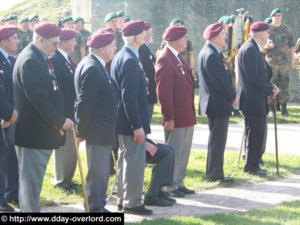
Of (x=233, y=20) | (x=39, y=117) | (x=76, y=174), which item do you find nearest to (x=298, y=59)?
(x=233, y=20)

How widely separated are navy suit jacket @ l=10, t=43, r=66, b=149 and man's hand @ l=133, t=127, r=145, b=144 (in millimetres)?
946

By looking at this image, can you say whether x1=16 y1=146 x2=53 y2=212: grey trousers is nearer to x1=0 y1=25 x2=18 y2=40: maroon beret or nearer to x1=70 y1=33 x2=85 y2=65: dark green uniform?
x1=0 y1=25 x2=18 y2=40: maroon beret

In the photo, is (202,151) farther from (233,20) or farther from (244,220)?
(233,20)

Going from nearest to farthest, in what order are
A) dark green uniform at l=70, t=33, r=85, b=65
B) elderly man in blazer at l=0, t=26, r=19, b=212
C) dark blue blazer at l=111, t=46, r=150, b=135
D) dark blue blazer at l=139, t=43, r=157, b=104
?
dark blue blazer at l=111, t=46, r=150, b=135
elderly man in blazer at l=0, t=26, r=19, b=212
dark blue blazer at l=139, t=43, r=157, b=104
dark green uniform at l=70, t=33, r=85, b=65

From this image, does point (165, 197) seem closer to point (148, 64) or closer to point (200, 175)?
point (200, 175)

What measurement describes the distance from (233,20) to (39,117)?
8.88m

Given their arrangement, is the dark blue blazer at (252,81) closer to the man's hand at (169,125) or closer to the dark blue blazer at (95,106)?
the man's hand at (169,125)

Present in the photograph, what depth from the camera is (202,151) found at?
8938 millimetres

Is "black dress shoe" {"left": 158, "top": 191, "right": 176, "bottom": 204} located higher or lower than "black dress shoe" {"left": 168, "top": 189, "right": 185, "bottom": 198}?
higher

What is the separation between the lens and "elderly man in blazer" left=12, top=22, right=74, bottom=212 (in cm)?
464

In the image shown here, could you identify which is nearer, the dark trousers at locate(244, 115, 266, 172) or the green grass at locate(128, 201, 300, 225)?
the green grass at locate(128, 201, 300, 225)

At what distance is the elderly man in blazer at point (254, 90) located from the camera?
7.31 metres

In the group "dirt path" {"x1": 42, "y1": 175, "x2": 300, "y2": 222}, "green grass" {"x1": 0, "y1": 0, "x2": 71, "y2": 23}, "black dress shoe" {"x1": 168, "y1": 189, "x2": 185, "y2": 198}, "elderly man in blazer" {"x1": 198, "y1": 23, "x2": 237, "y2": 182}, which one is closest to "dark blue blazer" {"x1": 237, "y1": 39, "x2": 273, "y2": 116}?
"elderly man in blazer" {"x1": 198, "y1": 23, "x2": 237, "y2": 182}

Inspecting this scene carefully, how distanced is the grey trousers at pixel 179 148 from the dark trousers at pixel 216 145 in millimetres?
487
